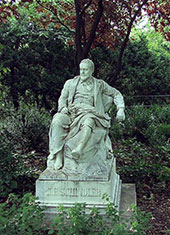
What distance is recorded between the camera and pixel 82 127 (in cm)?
456

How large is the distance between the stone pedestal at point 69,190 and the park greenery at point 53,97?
453 mm

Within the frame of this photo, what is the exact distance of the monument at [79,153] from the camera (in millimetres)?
4312

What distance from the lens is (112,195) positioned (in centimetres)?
445

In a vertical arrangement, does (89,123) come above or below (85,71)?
below

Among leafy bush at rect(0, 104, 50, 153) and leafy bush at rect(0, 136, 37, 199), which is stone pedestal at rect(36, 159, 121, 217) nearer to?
leafy bush at rect(0, 136, 37, 199)


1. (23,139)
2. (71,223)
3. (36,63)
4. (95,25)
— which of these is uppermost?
(95,25)

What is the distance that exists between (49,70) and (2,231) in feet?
23.2

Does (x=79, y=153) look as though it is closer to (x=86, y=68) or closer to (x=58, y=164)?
(x=58, y=164)

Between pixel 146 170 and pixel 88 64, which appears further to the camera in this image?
pixel 146 170

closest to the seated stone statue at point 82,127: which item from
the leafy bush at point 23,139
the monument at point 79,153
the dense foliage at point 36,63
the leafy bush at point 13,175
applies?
the monument at point 79,153

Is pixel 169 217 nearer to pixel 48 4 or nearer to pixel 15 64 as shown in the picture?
pixel 48 4

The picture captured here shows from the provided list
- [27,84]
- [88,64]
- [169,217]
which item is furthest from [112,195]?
[27,84]

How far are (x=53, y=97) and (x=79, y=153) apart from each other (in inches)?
232

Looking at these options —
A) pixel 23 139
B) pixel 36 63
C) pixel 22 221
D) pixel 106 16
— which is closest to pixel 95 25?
pixel 106 16
